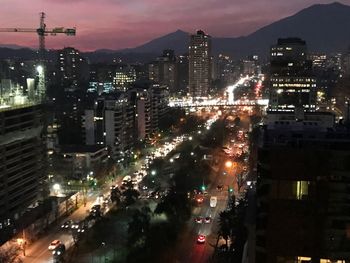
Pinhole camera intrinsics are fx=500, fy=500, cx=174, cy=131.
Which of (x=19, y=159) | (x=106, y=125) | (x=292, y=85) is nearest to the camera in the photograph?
(x=19, y=159)

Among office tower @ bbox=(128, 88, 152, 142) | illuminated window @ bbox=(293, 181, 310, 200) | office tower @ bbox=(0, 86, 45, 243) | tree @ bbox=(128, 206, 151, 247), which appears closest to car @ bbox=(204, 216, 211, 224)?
tree @ bbox=(128, 206, 151, 247)

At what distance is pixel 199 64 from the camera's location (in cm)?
4622

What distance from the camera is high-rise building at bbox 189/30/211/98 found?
Result: 43.8 metres

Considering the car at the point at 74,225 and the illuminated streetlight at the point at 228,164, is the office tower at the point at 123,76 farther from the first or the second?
the car at the point at 74,225

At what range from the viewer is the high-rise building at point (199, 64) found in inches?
1724

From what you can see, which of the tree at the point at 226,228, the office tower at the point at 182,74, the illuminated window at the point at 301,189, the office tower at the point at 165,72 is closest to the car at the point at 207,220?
the tree at the point at 226,228

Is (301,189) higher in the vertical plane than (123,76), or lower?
lower

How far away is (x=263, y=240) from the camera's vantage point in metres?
4.96

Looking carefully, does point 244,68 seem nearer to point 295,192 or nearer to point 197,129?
point 197,129

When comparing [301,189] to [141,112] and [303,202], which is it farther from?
[141,112]

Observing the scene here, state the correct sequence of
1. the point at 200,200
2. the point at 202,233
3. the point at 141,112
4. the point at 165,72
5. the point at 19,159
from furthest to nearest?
the point at 165,72
the point at 141,112
the point at 200,200
the point at 19,159
the point at 202,233

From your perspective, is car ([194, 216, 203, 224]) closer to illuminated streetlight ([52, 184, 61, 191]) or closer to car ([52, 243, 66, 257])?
car ([52, 243, 66, 257])

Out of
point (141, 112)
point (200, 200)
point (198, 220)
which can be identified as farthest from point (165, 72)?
point (198, 220)

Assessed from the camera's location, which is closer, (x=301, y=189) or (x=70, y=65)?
(x=301, y=189)
